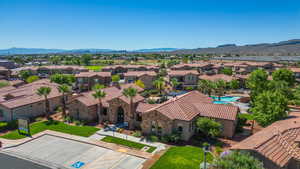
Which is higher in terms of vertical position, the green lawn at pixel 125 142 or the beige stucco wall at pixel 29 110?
the beige stucco wall at pixel 29 110

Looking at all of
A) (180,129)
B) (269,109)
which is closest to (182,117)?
(180,129)

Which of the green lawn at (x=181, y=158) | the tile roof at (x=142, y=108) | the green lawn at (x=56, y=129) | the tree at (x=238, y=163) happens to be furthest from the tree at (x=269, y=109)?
the green lawn at (x=56, y=129)

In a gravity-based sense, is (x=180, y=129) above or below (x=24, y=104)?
below

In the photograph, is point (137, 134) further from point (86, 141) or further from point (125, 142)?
point (86, 141)

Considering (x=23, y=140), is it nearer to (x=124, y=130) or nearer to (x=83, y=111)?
(x=83, y=111)

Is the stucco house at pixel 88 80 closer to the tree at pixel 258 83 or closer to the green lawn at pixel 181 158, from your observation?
the tree at pixel 258 83

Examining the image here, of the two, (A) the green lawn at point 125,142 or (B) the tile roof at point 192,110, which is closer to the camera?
(A) the green lawn at point 125,142
